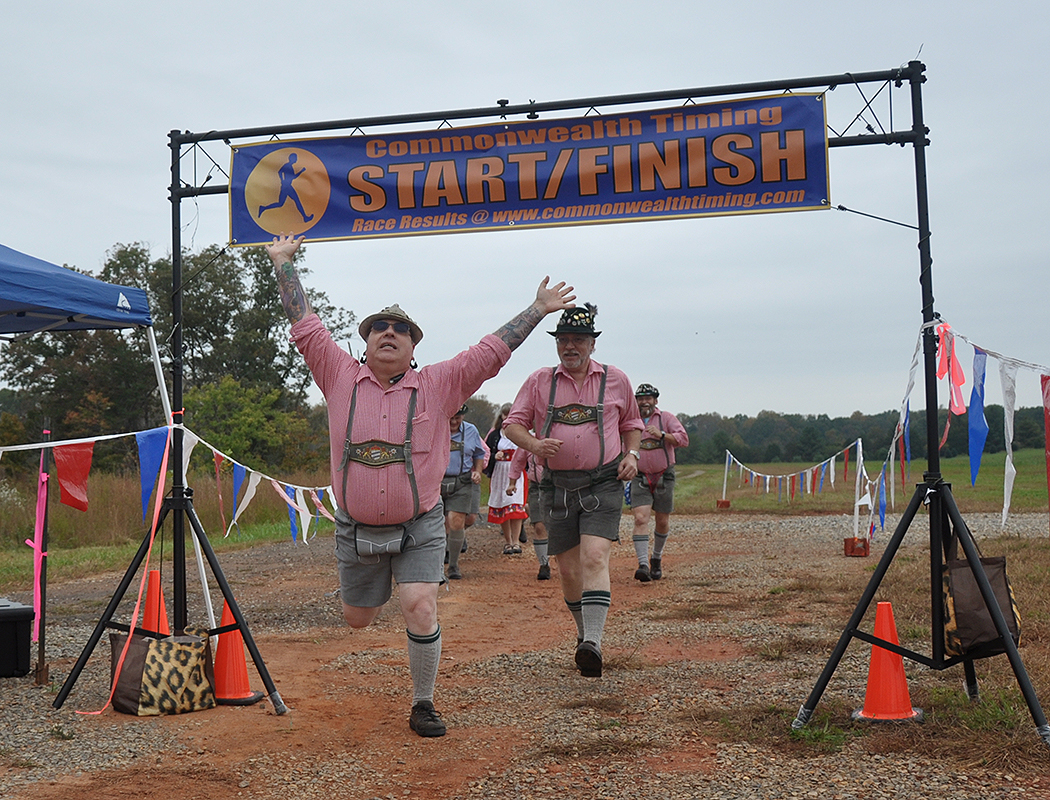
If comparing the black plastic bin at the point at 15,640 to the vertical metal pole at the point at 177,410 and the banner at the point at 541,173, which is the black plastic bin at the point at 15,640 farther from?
the banner at the point at 541,173

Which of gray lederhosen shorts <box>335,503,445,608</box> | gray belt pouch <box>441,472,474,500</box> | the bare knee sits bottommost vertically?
the bare knee

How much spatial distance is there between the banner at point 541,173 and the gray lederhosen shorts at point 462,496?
533cm

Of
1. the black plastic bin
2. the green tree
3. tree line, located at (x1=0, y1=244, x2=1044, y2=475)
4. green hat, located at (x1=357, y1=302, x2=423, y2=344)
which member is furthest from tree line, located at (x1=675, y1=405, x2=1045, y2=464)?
the green tree

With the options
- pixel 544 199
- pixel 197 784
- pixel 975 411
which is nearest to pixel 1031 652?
pixel 975 411

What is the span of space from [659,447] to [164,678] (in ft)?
22.4

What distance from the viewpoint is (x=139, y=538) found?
16828 mm

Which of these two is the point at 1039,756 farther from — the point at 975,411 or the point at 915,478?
the point at 915,478

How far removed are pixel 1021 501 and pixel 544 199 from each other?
21526 mm

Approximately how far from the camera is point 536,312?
5344mm

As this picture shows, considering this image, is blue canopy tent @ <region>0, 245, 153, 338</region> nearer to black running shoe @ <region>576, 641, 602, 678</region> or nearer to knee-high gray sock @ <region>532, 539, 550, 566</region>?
black running shoe @ <region>576, 641, 602, 678</region>

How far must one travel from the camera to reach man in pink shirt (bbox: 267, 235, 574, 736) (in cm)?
502

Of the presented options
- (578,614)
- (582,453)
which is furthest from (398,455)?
(578,614)

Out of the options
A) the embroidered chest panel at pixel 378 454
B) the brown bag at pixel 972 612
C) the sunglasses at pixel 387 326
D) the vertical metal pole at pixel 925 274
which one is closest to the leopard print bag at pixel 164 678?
the embroidered chest panel at pixel 378 454

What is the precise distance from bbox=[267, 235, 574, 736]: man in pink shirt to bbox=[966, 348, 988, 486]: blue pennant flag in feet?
7.41
